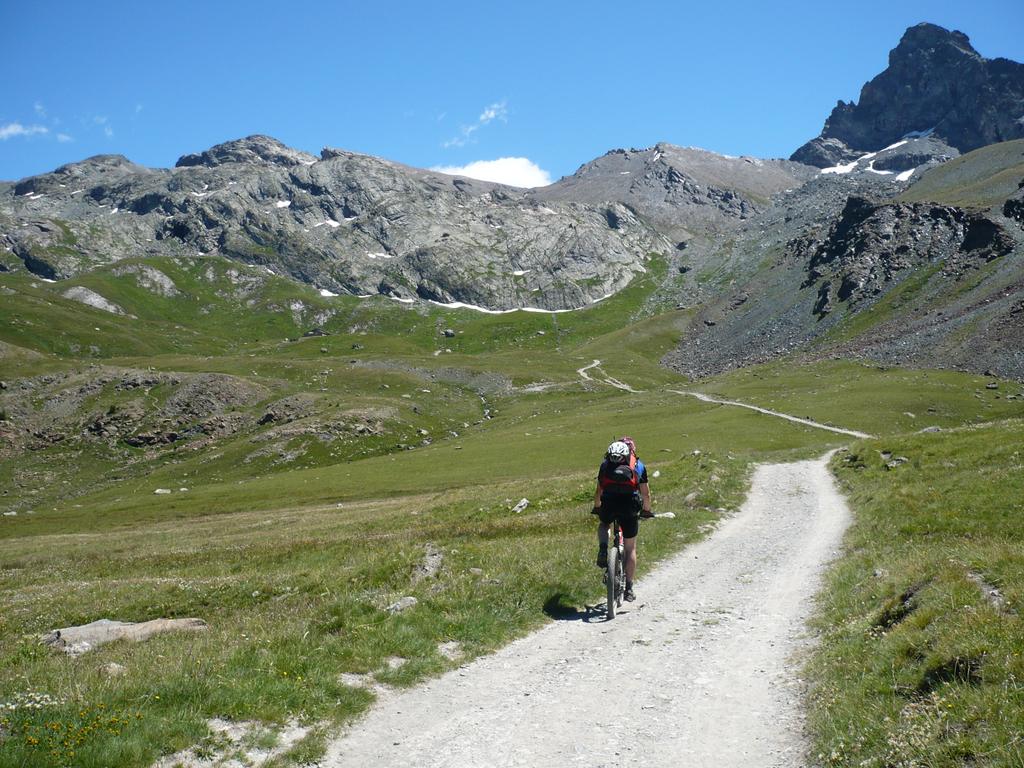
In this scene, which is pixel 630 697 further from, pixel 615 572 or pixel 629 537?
pixel 629 537

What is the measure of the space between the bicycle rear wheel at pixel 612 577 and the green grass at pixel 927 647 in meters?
4.65

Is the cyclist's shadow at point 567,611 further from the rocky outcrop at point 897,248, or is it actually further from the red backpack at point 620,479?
the rocky outcrop at point 897,248

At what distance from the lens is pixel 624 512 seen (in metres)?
16.3

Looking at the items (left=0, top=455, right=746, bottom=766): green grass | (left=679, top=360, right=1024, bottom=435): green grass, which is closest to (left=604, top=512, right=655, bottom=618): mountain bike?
(left=0, top=455, right=746, bottom=766): green grass

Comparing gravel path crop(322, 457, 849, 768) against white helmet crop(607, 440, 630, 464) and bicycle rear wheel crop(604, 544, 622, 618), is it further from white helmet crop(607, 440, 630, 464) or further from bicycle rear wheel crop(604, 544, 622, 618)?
white helmet crop(607, 440, 630, 464)

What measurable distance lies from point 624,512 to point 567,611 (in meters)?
2.97

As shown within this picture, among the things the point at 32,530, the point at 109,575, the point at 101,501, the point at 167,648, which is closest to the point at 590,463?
the point at 109,575

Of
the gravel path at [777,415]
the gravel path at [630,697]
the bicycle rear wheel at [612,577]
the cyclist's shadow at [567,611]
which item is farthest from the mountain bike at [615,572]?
the gravel path at [777,415]

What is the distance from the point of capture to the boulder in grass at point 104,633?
15.3 m

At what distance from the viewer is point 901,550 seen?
731 inches

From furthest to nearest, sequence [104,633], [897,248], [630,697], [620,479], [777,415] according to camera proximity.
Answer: [897,248] < [777,415] < [620,479] < [104,633] < [630,697]

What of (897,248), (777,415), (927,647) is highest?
(897,248)

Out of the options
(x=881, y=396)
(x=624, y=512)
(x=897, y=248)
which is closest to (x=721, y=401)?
(x=881, y=396)

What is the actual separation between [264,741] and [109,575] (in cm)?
3002
